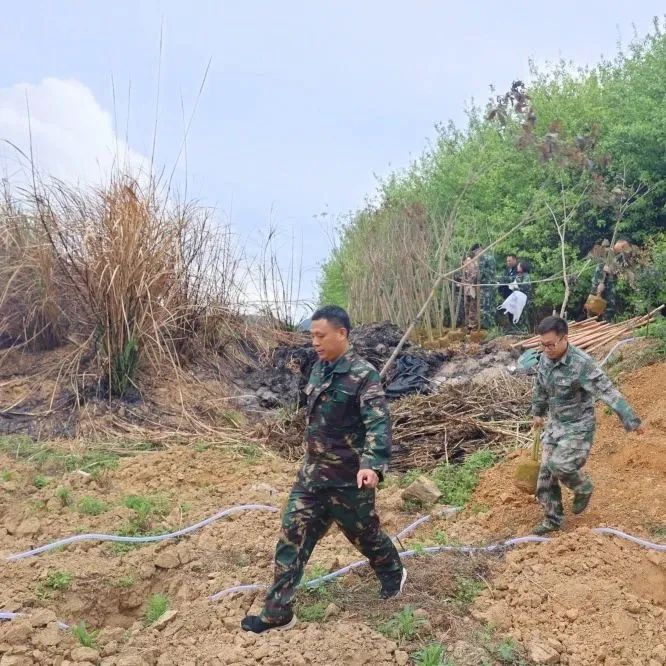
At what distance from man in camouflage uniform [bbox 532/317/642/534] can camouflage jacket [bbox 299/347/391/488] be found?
1402 mm

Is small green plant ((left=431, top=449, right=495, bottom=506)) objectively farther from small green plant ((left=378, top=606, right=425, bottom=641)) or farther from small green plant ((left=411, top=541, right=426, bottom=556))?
small green plant ((left=378, top=606, right=425, bottom=641))

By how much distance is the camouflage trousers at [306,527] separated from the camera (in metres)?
3.66

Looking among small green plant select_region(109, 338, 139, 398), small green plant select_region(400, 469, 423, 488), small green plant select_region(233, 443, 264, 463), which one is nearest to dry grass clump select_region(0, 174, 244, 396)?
small green plant select_region(109, 338, 139, 398)

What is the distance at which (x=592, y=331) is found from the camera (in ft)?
37.1

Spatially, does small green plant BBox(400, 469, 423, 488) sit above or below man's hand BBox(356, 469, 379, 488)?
below

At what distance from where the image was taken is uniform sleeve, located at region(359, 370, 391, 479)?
139 inches

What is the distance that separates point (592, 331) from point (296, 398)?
4890 millimetres

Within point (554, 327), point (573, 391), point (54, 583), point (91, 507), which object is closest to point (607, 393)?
point (573, 391)

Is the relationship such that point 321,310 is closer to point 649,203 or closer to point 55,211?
point 55,211

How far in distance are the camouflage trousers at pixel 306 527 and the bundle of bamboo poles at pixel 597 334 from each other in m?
7.24

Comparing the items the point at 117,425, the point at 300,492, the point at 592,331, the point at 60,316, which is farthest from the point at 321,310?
the point at 592,331

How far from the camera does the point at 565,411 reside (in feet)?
15.5

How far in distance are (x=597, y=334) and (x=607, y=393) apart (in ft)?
22.5

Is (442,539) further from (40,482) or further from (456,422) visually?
(40,482)
